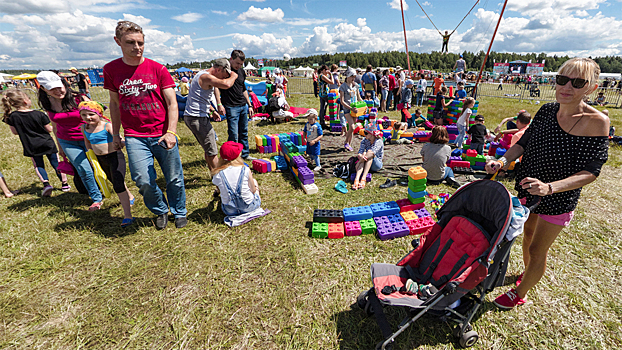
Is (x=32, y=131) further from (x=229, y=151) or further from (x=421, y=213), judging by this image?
(x=421, y=213)

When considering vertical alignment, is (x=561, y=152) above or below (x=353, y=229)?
above

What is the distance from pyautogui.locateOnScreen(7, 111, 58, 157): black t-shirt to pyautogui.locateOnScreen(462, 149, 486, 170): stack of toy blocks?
8.84 metres

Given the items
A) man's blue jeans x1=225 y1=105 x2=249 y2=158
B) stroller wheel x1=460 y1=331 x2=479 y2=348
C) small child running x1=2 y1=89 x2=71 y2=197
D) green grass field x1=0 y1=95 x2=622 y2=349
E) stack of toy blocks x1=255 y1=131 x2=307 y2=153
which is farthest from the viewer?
stack of toy blocks x1=255 y1=131 x2=307 y2=153

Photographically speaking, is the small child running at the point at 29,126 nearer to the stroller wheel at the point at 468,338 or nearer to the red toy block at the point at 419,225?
the red toy block at the point at 419,225

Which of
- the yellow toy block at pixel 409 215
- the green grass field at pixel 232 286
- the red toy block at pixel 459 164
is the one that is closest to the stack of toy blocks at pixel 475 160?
the red toy block at pixel 459 164

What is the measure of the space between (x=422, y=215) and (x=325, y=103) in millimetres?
7339

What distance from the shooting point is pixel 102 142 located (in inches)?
155

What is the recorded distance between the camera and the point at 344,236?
4.08 metres

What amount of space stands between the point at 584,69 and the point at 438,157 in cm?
346

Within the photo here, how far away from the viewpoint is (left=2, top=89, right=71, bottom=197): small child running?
187 inches

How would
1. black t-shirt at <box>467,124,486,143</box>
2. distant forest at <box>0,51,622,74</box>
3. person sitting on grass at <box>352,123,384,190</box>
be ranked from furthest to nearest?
distant forest at <box>0,51,622,74</box>
black t-shirt at <box>467,124,486,143</box>
person sitting on grass at <box>352,123,384,190</box>

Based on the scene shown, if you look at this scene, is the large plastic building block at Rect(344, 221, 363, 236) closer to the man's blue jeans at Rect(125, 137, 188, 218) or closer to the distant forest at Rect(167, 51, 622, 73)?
the man's blue jeans at Rect(125, 137, 188, 218)

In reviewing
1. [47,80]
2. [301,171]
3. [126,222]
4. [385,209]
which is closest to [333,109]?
[301,171]

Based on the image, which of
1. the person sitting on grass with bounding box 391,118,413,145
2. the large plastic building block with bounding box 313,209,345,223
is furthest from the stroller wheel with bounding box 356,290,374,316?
the person sitting on grass with bounding box 391,118,413,145
